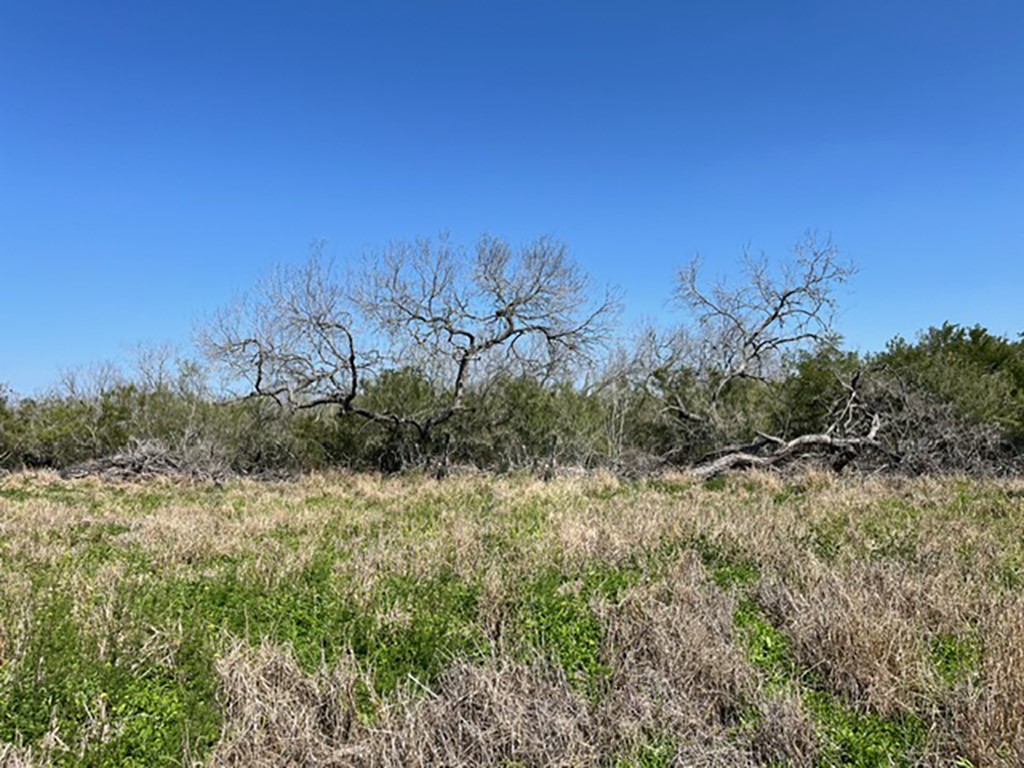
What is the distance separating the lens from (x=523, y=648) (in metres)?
4.09

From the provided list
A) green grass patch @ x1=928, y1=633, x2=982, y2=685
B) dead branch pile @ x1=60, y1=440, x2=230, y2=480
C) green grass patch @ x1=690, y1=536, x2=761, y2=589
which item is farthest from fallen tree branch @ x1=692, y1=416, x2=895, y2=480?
dead branch pile @ x1=60, y1=440, x2=230, y2=480

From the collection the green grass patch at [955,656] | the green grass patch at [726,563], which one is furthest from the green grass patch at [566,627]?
the green grass patch at [955,656]

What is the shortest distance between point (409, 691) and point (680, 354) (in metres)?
22.3

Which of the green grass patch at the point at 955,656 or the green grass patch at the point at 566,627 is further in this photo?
the green grass patch at the point at 566,627

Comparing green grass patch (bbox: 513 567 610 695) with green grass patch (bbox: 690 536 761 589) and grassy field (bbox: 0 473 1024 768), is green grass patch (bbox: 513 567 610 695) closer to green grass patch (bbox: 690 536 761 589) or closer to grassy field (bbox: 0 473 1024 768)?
grassy field (bbox: 0 473 1024 768)

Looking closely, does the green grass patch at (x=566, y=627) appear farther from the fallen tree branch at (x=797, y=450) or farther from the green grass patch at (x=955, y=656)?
the fallen tree branch at (x=797, y=450)

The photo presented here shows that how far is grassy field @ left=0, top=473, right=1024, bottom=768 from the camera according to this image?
3.00m

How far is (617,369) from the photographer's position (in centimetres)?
2395

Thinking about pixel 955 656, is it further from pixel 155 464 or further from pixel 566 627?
pixel 155 464

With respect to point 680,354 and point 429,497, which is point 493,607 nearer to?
point 429,497

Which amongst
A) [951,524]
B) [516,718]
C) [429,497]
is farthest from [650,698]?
[429,497]

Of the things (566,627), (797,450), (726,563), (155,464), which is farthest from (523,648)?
(155,464)

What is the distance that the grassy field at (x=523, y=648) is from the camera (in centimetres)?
300

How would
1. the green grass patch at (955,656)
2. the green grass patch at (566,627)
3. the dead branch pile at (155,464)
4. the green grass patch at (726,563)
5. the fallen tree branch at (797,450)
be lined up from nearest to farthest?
1. the green grass patch at (955,656)
2. the green grass patch at (566,627)
3. the green grass patch at (726,563)
4. the fallen tree branch at (797,450)
5. the dead branch pile at (155,464)
